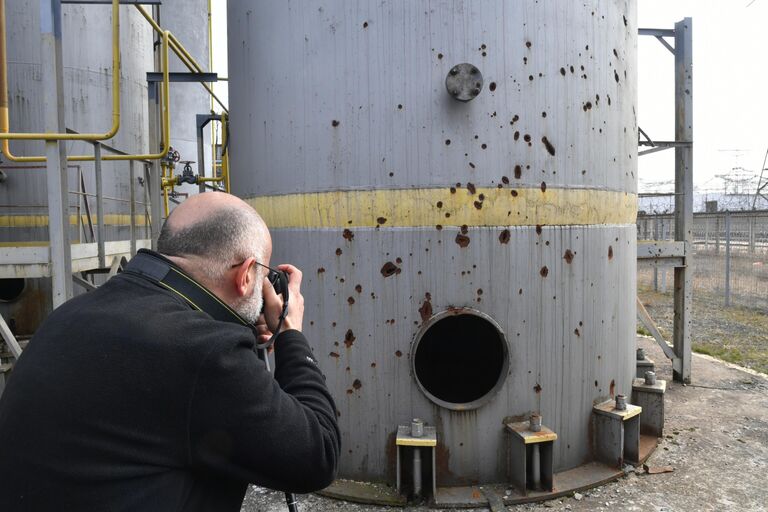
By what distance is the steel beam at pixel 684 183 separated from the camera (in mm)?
6270

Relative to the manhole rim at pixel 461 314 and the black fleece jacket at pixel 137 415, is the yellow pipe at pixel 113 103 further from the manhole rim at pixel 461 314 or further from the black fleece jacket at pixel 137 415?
the black fleece jacket at pixel 137 415

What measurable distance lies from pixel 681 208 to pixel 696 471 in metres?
3.43

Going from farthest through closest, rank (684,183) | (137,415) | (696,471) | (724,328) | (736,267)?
(736,267) → (724,328) → (684,183) → (696,471) → (137,415)

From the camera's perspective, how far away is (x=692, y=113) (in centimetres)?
629

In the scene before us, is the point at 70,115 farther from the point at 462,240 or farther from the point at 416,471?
the point at 416,471

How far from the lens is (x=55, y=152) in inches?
148

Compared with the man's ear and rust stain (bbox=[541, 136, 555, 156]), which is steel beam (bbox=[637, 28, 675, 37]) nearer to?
rust stain (bbox=[541, 136, 555, 156])

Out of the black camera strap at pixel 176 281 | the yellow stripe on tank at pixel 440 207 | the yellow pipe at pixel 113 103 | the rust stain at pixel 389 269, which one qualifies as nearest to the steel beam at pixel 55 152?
the yellow pipe at pixel 113 103

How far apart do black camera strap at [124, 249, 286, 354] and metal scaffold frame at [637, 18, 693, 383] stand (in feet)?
18.8

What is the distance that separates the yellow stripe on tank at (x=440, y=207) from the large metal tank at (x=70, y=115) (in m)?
2.72

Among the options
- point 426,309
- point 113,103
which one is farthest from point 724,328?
point 113,103

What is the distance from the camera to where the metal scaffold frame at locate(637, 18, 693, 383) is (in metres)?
6.25

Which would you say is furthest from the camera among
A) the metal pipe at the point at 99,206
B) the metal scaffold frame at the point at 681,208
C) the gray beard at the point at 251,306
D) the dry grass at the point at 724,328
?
the dry grass at the point at 724,328

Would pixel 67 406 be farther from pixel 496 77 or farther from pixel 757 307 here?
pixel 757 307
